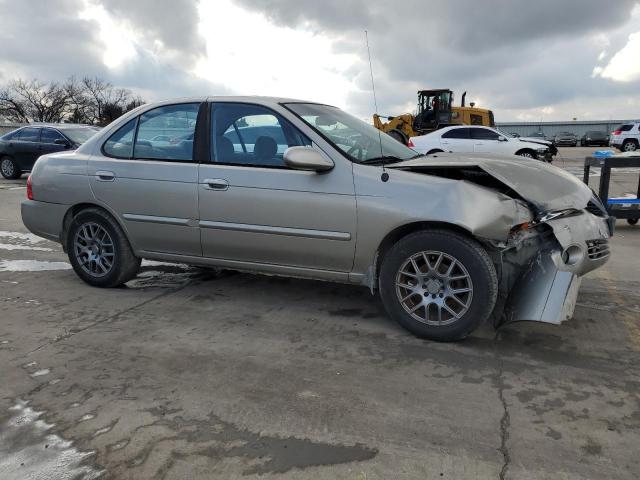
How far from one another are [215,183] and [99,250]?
1501mm

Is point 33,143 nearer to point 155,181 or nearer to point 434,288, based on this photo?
point 155,181

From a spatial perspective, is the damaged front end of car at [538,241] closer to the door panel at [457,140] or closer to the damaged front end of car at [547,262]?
the damaged front end of car at [547,262]

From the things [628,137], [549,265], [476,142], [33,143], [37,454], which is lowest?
[37,454]

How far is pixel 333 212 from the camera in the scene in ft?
12.8

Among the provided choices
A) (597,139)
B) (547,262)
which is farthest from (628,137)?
(547,262)

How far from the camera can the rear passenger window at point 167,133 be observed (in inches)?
177

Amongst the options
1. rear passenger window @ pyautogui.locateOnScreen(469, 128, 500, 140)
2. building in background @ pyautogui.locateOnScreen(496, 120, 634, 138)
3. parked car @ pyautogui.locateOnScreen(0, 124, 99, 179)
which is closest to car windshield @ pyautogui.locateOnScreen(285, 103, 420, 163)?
parked car @ pyautogui.locateOnScreen(0, 124, 99, 179)

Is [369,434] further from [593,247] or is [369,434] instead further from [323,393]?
[593,247]

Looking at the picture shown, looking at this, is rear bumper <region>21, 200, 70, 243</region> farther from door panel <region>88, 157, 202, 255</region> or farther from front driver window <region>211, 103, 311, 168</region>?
front driver window <region>211, 103, 311, 168</region>

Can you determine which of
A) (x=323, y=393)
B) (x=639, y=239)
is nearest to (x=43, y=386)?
(x=323, y=393)

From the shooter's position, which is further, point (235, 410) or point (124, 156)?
point (124, 156)

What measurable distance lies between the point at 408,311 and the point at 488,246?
70 cm

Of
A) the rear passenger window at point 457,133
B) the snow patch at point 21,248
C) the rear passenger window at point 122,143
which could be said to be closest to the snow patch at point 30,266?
the snow patch at point 21,248

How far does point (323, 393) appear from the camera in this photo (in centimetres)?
307
